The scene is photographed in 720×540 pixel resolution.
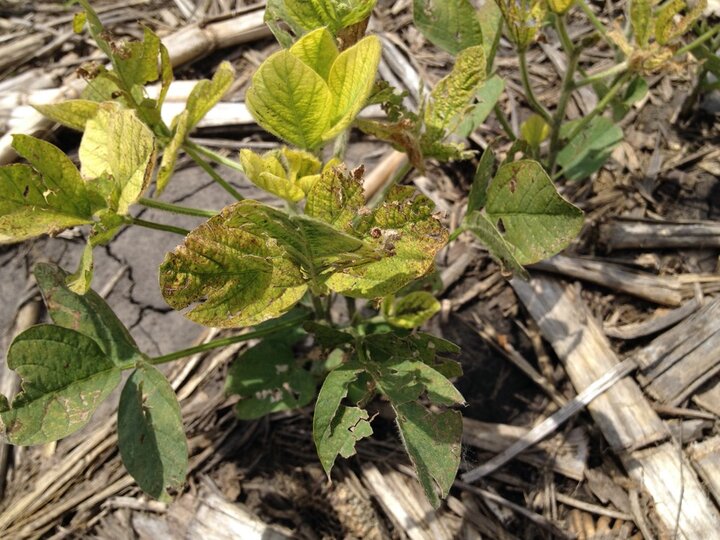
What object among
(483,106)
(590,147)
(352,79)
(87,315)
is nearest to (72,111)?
(87,315)

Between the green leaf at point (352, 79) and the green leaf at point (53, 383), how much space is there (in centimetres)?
70

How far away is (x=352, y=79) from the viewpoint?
106cm

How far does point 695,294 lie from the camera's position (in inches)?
74.5

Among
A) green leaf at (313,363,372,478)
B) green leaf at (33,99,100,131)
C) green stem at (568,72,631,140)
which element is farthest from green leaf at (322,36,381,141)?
green stem at (568,72,631,140)

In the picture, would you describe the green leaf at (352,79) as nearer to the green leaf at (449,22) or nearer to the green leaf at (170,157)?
the green leaf at (170,157)

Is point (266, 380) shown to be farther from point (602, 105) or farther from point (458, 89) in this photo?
point (602, 105)

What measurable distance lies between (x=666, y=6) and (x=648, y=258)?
0.79 metres

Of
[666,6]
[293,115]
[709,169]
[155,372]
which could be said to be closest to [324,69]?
[293,115]

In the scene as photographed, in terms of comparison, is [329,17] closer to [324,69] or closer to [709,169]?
[324,69]

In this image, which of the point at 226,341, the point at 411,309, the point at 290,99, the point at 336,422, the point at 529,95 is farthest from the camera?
the point at 529,95

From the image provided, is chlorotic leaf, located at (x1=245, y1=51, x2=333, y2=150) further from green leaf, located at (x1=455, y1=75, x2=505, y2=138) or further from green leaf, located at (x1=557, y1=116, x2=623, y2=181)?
green leaf, located at (x1=557, y1=116, x2=623, y2=181)

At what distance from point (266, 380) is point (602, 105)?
3.71 feet

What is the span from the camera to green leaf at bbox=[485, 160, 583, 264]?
1236 mm

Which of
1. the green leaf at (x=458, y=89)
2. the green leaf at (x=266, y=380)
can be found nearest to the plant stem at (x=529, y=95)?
the green leaf at (x=458, y=89)
